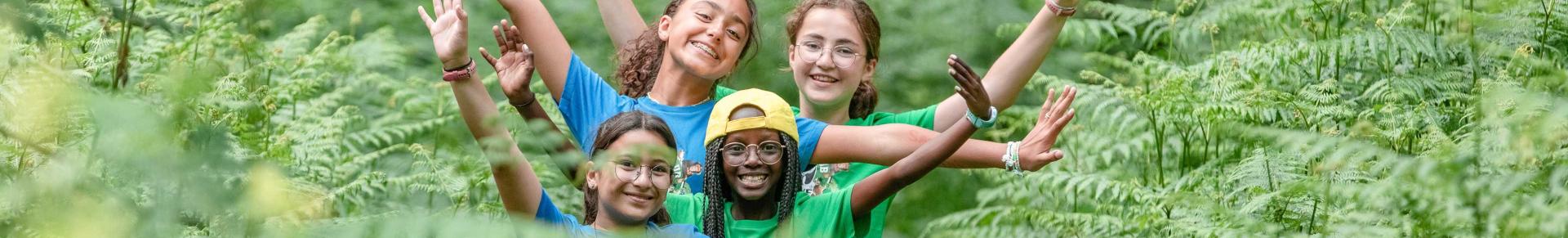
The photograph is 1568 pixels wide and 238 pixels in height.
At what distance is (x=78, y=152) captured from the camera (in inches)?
70.6

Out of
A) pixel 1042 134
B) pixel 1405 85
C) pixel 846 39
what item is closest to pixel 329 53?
pixel 846 39

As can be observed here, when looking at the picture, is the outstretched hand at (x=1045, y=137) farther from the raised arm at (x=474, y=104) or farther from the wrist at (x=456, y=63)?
the wrist at (x=456, y=63)

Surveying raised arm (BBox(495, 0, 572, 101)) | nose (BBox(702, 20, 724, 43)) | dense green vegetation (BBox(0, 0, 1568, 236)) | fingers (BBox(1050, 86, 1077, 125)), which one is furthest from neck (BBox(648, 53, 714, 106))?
fingers (BBox(1050, 86, 1077, 125))

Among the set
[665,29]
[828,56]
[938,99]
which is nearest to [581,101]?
[665,29]

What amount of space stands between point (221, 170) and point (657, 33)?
8.14 feet

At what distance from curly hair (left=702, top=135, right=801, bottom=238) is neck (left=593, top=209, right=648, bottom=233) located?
0.26 meters

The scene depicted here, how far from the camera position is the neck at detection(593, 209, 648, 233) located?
306 centimetres

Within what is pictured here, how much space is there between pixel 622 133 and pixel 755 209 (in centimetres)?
35

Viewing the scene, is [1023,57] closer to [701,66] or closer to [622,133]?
[701,66]

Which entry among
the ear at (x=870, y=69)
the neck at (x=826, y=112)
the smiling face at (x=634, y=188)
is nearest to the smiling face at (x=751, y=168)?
the smiling face at (x=634, y=188)

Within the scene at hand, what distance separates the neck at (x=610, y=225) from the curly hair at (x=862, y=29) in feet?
3.75

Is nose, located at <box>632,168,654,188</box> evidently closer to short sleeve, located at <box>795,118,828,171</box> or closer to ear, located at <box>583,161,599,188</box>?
ear, located at <box>583,161,599,188</box>

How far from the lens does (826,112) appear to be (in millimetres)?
4148

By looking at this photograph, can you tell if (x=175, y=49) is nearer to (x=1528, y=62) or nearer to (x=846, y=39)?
(x=846, y=39)
